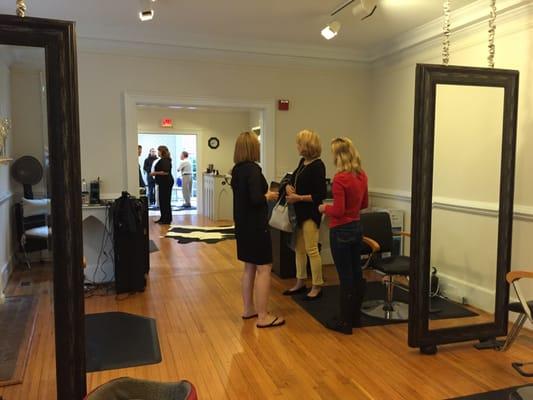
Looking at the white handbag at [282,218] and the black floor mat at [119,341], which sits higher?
the white handbag at [282,218]

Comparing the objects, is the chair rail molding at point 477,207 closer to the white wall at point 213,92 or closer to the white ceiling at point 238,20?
the white ceiling at point 238,20

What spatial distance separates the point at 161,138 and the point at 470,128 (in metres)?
11.3

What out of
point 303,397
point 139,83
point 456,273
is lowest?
point 303,397

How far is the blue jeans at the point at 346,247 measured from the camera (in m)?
3.35

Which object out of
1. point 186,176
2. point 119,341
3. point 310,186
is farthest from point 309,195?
point 186,176

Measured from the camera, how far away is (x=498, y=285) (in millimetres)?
3191

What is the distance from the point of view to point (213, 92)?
5059 mm

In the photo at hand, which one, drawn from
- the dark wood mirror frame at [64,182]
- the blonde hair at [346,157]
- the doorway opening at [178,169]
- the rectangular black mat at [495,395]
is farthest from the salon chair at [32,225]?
the doorway opening at [178,169]

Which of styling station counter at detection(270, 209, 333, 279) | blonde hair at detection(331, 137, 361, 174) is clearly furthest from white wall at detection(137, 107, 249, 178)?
blonde hair at detection(331, 137, 361, 174)

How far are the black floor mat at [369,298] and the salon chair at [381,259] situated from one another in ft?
0.48

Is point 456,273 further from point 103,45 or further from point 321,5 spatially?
point 103,45

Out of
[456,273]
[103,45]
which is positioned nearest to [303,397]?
[456,273]

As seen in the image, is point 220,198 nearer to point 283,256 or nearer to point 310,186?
point 283,256

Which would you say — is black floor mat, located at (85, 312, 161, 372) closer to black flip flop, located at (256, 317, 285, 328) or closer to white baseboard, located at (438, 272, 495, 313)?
black flip flop, located at (256, 317, 285, 328)
